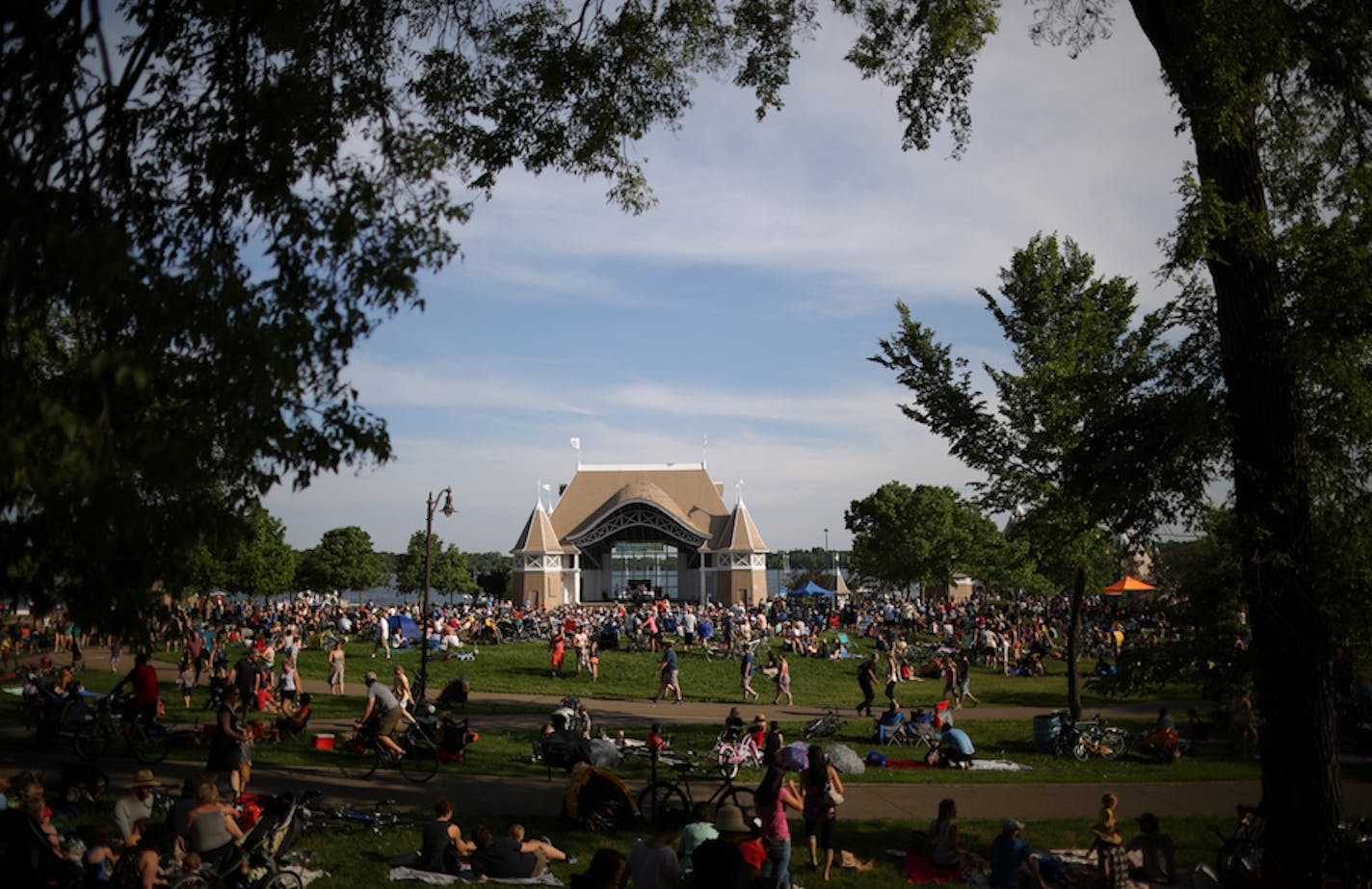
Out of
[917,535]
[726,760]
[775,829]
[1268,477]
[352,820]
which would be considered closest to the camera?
[775,829]

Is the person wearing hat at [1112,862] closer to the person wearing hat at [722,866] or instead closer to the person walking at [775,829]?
the person walking at [775,829]

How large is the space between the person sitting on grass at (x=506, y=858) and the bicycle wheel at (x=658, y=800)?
120 cm

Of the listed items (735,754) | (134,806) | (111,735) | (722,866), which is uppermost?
(722,866)

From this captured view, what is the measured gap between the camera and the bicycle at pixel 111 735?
43.5ft

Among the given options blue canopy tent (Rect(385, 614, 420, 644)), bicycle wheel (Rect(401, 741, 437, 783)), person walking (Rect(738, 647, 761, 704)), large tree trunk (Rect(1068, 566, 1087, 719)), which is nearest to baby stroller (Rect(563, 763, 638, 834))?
bicycle wheel (Rect(401, 741, 437, 783))

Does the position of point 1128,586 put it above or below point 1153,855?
above

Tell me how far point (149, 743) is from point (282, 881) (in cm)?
696

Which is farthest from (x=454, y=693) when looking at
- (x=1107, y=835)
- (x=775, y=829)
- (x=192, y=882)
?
(x=1107, y=835)

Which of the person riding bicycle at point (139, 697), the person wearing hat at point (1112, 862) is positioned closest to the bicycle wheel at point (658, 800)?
the person wearing hat at point (1112, 862)

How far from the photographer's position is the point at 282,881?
319 inches

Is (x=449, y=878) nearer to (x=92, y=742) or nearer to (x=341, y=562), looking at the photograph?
(x=92, y=742)

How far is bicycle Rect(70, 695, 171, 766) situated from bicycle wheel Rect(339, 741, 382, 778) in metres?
2.40

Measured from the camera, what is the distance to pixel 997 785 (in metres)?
14.1

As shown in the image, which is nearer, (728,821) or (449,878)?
(728,821)
